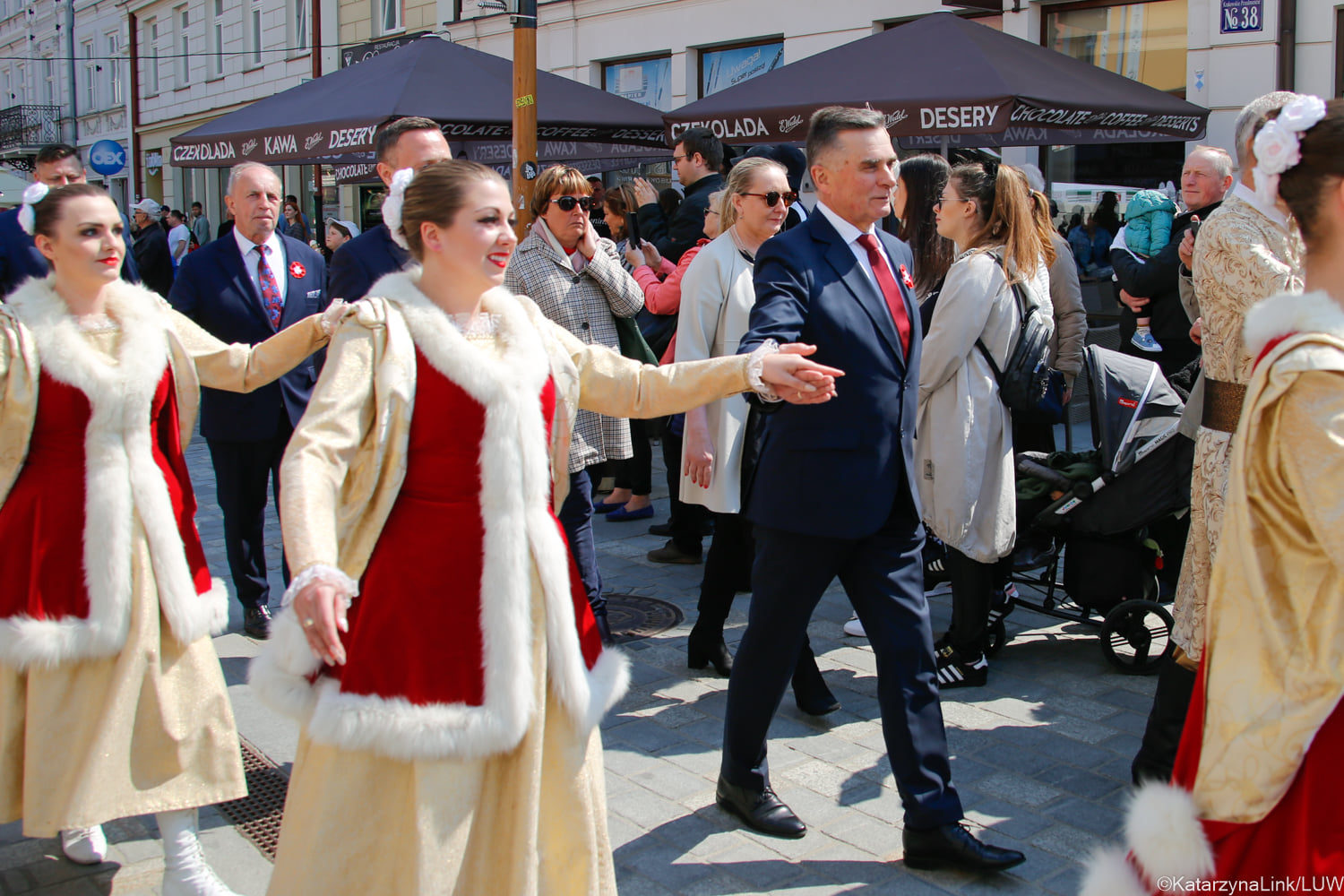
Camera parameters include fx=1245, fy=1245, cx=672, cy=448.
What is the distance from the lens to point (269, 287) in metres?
5.84

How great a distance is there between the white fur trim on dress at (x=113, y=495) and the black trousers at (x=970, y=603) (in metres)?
2.84

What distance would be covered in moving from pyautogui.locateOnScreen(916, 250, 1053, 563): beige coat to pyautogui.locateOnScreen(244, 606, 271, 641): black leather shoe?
308 cm

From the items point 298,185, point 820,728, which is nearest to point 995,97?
point 820,728

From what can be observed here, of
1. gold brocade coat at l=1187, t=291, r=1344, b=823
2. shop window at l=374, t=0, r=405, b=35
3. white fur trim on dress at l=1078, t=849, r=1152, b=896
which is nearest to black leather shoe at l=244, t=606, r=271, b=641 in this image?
white fur trim on dress at l=1078, t=849, r=1152, b=896

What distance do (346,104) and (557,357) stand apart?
700cm

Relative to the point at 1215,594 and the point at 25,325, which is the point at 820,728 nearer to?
the point at 1215,594

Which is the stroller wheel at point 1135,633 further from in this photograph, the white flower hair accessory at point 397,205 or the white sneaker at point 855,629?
the white flower hair accessory at point 397,205

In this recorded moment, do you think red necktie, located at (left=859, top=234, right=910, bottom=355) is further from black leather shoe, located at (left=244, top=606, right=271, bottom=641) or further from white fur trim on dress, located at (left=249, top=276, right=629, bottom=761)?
black leather shoe, located at (left=244, top=606, right=271, bottom=641)

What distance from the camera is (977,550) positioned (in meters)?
4.88

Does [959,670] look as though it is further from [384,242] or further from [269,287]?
[269,287]

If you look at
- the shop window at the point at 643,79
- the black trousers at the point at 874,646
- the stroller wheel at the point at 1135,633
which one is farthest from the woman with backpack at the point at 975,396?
the shop window at the point at 643,79

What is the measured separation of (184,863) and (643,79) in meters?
14.5

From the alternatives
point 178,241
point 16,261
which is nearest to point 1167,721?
point 16,261

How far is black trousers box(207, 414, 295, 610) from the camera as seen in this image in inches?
229
